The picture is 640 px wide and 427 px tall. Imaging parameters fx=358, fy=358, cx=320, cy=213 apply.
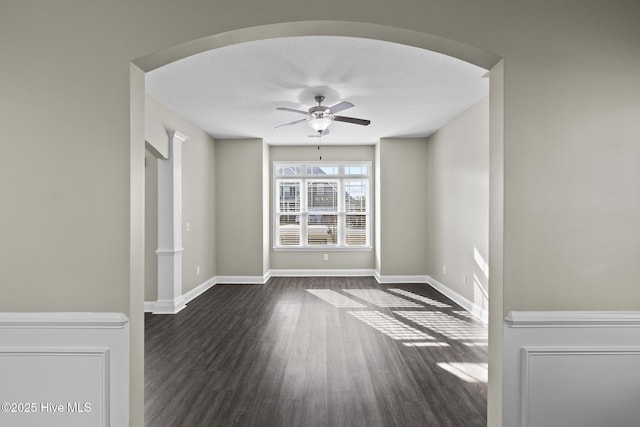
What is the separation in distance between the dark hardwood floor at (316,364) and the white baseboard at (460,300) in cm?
13

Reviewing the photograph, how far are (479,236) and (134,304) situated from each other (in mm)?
4168

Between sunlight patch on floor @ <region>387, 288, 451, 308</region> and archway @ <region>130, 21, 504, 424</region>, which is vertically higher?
archway @ <region>130, 21, 504, 424</region>

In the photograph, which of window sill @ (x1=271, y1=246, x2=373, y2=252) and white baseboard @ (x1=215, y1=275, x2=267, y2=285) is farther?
window sill @ (x1=271, y1=246, x2=373, y2=252)

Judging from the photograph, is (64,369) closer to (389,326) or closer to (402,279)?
(389,326)

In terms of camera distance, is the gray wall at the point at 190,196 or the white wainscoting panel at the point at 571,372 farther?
the gray wall at the point at 190,196

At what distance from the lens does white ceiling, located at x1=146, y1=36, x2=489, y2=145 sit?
10.5ft

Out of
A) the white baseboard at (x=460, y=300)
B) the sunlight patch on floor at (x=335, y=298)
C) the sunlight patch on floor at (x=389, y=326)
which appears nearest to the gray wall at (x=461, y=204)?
the white baseboard at (x=460, y=300)

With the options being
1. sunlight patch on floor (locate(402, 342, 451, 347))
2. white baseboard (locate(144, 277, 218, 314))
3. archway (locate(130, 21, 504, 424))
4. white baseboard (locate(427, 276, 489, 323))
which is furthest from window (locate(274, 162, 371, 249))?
archway (locate(130, 21, 504, 424))

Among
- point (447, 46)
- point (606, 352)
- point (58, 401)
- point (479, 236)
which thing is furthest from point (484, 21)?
point (479, 236)

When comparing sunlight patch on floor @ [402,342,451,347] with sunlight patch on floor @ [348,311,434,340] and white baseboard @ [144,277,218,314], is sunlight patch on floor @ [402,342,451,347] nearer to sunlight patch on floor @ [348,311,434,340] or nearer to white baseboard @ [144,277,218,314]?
sunlight patch on floor @ [348,311,434,340]

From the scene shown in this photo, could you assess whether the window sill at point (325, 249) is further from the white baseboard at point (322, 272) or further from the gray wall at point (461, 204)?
the gray wall at point (461, 204)

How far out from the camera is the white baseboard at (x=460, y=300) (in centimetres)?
465

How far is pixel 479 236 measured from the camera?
471 cm

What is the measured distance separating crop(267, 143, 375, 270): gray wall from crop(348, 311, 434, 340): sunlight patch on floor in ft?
8.94
